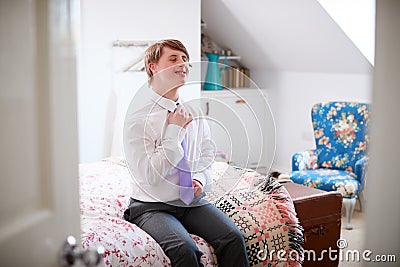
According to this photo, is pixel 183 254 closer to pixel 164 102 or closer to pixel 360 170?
pixel 164 102

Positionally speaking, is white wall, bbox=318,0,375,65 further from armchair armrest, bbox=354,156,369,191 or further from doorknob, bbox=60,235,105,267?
doorknob, bbox=60,235,105,267

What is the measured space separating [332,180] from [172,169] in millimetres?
1999

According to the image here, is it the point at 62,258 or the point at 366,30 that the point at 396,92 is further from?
the point at 366,30

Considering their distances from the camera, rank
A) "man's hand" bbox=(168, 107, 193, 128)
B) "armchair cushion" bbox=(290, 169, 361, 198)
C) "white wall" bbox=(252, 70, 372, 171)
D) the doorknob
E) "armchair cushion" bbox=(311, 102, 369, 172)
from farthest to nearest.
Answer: "white wall" bbox=(252, 70, 372, 171)
"armchair cushion" bbox=(311, 102, 369, 172)
"armchair cushion" bbox=(290, 169, 361, 198)
"man's hand" bbox=(168, 107, 193, 128)
the doorknob

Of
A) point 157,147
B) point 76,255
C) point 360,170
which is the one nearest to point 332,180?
point 360,170

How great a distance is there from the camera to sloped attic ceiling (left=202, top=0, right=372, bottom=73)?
4.41m

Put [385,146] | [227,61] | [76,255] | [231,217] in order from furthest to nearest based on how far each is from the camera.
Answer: [227,61]
[231,217]
[385,146]
[76,255]

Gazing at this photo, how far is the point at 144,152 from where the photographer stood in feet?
7.29

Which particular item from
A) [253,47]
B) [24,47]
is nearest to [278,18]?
[253,47]

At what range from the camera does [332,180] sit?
3959mm

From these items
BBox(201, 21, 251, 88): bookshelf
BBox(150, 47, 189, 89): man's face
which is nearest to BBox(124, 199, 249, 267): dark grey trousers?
BBox(150, 47, 189, 89): man's face

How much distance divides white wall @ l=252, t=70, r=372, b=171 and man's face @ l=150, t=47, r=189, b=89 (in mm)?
2623

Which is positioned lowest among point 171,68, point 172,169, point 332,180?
point 332,180

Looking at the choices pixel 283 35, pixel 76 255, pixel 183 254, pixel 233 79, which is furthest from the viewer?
pixel 233 79
